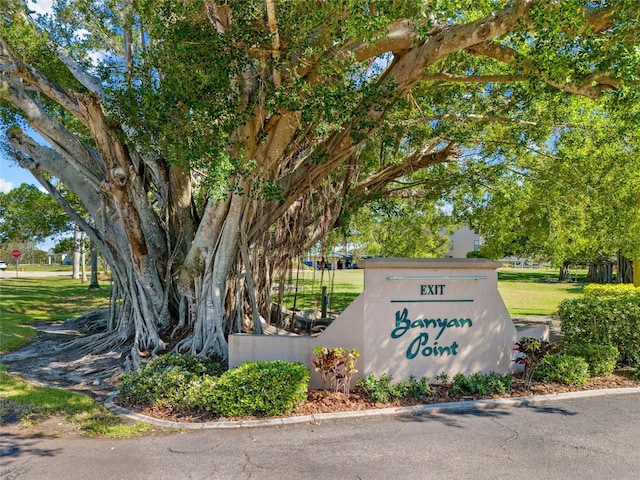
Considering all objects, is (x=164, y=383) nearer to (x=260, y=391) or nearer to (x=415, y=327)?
(x=260, y=391)

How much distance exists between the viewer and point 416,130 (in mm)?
9602

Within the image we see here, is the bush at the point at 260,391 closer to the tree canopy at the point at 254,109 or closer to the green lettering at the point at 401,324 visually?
the green lettering at the point at 401,324

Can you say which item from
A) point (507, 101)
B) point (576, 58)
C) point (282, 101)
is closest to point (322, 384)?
point (282, 101)

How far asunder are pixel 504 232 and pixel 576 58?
25.3 feet

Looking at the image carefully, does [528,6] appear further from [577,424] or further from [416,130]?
[577,424]

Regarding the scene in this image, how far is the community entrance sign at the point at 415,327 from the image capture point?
19.7 ft

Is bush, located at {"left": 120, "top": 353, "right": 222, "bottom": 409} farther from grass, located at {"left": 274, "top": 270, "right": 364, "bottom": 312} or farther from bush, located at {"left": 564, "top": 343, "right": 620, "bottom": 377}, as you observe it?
bush, located at {"left": 564, "top": 343, "right": 620, "bottom": 377}

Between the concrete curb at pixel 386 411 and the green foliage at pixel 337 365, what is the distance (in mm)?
490

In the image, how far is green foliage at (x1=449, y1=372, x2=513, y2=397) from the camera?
588 cm

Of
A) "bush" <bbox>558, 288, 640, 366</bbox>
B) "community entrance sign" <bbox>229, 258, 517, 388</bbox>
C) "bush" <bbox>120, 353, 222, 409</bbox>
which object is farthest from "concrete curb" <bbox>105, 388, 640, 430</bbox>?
"bush" <bbox>558, 288, 640, 366</bbox>

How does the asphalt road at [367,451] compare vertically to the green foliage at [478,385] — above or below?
below

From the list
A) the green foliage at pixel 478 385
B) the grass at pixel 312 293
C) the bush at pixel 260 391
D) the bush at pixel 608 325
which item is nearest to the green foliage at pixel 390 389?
the green foliage at pixel 478 385

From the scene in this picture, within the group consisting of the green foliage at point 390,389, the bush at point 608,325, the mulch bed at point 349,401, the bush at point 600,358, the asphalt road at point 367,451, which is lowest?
the asphalt road at point 367,451

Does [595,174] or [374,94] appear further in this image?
[595,174]
